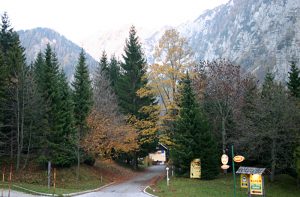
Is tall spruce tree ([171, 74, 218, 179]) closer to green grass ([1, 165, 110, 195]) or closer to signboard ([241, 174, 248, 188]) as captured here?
signboard ([241, 174, 248, 188])

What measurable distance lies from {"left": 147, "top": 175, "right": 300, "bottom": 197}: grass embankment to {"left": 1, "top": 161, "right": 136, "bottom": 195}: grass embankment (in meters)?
6.53

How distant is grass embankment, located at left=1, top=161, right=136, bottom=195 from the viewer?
2531 centimetres

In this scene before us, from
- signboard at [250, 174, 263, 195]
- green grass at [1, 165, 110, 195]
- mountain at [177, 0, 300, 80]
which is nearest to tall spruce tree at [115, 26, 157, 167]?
green grass at [1, 165, 110, 195]

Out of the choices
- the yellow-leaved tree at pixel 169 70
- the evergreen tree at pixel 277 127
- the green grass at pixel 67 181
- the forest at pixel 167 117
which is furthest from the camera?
the yellow-leaved tree at pixel 169 70

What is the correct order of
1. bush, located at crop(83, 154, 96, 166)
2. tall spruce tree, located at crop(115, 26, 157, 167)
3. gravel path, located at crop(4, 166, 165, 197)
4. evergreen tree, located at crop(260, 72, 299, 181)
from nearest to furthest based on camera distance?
gravel path, located at crop(4, 166, 165, 197)
evergreen tree, located at crop(260, 72, 299, 181)
bush, located at crop(83, 154, 96, 166)
tall spruce tree, located at crop(115, 26, 157, 167)

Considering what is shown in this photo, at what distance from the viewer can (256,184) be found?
821 inches

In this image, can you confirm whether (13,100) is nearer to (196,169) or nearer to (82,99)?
(82,99)

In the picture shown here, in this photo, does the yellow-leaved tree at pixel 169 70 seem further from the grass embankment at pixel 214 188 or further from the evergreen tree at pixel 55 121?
the evergreen tree at pixel 55 121

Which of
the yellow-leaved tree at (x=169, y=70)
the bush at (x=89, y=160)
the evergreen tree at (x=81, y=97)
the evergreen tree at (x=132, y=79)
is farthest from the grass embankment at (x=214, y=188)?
the evergreen tree at (x=132, y=79)

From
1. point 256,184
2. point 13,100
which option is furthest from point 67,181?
point 256,184

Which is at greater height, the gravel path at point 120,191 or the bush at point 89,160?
the bush at point 89,160

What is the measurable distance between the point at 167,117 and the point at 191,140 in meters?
4.31

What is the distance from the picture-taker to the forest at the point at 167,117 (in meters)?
29.5

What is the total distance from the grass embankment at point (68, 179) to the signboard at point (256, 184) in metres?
12.5
